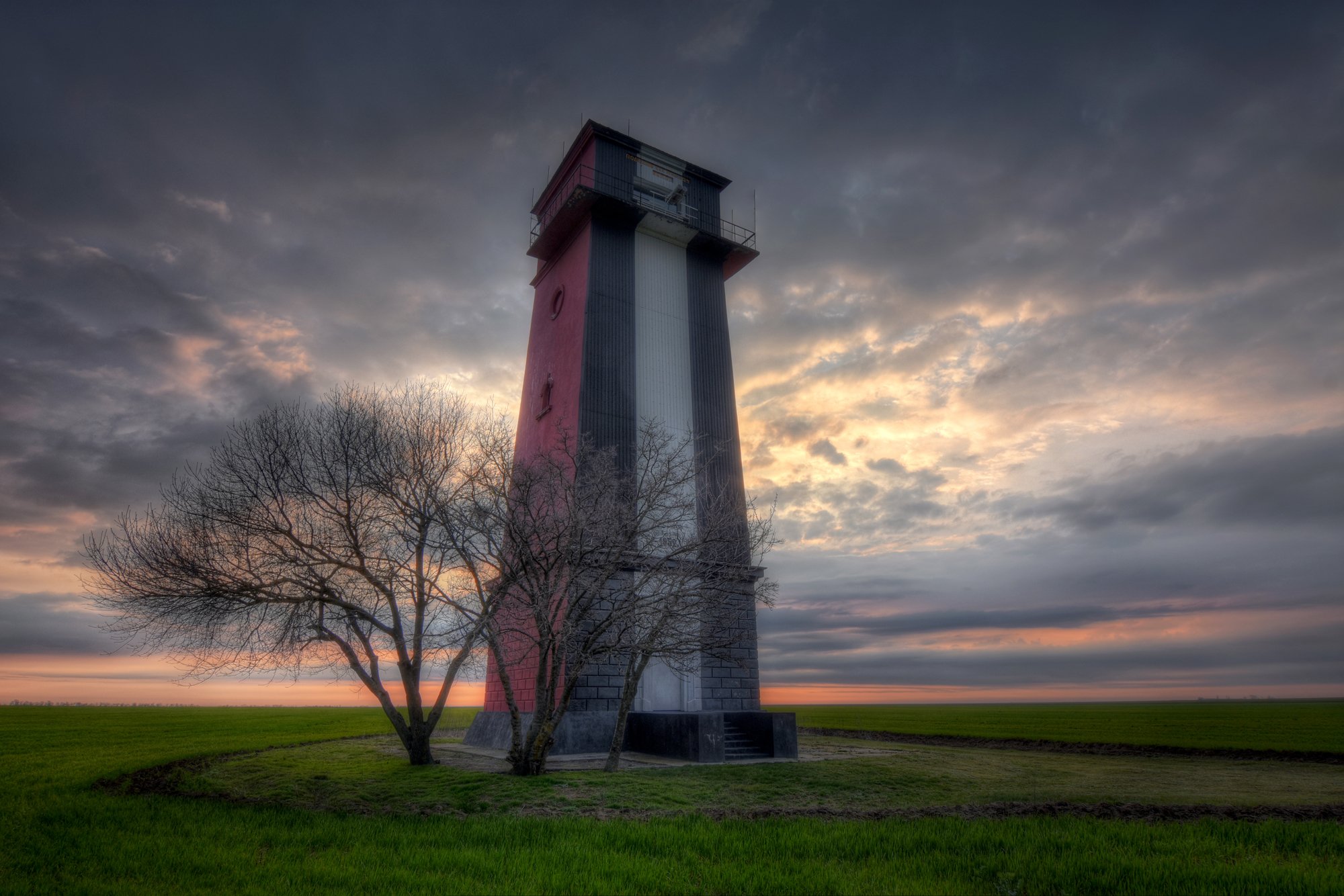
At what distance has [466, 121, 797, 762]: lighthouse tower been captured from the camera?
2106cm

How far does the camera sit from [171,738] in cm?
2642

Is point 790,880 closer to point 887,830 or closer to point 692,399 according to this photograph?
point 887,830

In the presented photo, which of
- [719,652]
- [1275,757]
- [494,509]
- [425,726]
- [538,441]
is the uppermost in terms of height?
[538,441]

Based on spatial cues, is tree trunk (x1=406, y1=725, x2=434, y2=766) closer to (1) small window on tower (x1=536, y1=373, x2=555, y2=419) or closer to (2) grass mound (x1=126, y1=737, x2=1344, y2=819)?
(2) grass mound (x1=126, y1=737, x2=1344, y2=819)

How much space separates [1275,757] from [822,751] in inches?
483

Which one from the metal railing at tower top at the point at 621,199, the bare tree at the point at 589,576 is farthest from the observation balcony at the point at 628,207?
the bare tree at the point at 589,576

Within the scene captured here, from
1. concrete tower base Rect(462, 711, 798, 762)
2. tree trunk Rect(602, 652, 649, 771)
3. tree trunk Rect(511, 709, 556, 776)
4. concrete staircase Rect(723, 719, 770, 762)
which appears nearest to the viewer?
tree trunk Rect(511, 709, 556, 776)

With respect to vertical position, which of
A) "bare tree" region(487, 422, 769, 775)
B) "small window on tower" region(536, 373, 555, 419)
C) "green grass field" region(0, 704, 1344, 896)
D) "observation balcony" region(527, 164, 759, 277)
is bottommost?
"green grass field" region(0, 704, 1344, 896)

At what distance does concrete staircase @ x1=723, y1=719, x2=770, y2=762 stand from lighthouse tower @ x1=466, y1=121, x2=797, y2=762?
0.06 meters

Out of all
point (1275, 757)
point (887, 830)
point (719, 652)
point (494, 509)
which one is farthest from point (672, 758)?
point (1275, 757)

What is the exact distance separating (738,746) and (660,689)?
133 inches

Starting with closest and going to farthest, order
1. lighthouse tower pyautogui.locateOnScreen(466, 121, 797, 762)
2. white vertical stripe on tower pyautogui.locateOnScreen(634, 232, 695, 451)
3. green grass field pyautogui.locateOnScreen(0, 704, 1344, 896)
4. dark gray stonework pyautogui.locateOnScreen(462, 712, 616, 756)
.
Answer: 1. green grass field pyautogui.locateOnScreen(0, 704, 1344, 896)
2. dark gray stonework pyautogui.locateOnScreen(462, 712, 616, 756)
3. lighthouse tower pyautogui.locateOnScreen(466, 121, 797, 762)
4. white vertical stripe on tower pyautogui.locateOnScreen(634, 232, 695, 451)

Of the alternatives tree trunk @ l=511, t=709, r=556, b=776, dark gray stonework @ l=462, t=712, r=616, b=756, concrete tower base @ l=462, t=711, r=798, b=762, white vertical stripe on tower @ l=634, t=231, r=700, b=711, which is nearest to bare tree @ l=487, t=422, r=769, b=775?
tree trunk @ l=511, t=709, r=556, b=776

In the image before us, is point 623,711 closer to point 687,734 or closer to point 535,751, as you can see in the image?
point 535,751
